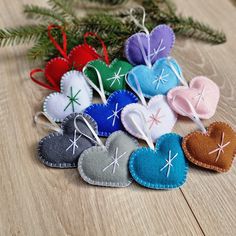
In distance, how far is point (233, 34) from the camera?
2.68 feet

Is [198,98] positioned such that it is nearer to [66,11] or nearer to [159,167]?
[159,167]

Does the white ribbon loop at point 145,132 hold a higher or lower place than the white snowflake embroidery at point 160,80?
lower

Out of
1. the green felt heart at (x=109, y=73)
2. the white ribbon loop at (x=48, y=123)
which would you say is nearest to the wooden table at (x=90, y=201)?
the white ribbon loop at (x=48, y=123)

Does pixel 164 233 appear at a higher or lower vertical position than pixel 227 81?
lower

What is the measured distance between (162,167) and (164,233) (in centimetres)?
10

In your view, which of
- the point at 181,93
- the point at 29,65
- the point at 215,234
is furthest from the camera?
the point at 29,65

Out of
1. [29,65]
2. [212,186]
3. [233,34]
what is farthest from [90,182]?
[233,34]

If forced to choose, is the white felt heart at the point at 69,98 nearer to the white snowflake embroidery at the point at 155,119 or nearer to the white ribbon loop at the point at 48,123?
the white ribbon loop at the point at 48,123

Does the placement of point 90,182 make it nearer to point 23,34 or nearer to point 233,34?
point 23,34

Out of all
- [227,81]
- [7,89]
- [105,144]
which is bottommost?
[7,89]

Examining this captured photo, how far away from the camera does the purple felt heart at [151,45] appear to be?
692 mm

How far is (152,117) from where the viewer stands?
628mm

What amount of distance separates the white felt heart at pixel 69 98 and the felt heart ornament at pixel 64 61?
3 centimetres

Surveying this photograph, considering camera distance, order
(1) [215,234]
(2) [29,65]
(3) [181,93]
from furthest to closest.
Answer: (2) [29,65] < (3) [181,93] < (1) [215,234]
